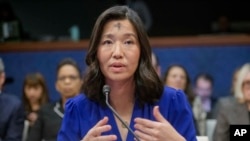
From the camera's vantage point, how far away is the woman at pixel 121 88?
Answer: 1862mm

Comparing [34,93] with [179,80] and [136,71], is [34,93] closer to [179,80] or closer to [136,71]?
[179,80]

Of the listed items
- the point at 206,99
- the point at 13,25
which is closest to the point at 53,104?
the point at 206,99

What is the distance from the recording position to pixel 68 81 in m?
3.95

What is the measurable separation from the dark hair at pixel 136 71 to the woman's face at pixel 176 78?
2.46m

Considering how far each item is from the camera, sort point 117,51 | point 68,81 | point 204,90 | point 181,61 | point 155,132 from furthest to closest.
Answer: point 181,61
point 204,90
point 68,81
point 117,51
point 155,132

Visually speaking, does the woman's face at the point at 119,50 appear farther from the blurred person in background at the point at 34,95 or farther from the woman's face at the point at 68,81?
the blurred person in background at the point at 34,95

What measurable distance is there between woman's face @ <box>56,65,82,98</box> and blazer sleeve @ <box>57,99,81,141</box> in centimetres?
188

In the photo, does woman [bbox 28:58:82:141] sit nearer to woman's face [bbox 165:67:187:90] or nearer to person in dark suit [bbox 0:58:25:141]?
person in dark suit [bbox 0:58:25:141]

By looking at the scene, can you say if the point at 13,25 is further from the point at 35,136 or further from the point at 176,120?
the point at 176,120

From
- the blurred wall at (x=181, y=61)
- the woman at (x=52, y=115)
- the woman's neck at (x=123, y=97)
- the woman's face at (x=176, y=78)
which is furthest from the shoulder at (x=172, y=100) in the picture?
the blurred wall at (x=181, y=61)

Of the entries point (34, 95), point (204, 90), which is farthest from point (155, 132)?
point (204, 90)

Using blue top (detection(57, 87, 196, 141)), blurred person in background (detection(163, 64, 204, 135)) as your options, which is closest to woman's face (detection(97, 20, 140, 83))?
blue top (detection(57, 87, 196, 141))

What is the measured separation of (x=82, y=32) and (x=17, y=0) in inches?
40.2

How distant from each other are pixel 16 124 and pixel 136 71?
1.86 metres
